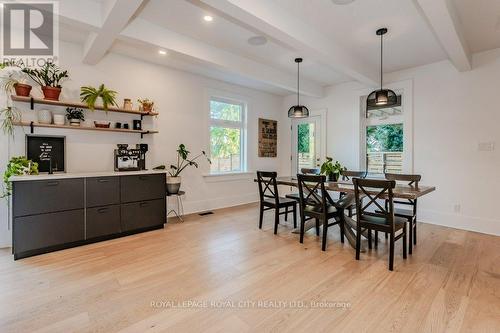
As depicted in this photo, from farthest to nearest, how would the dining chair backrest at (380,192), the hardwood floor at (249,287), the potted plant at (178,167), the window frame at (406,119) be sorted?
the window frame at (406,119) → the potted plant at (178,167) → the dining chair backrest at (380,192) → the hardwood floor at (249,287)

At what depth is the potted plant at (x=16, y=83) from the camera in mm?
3057

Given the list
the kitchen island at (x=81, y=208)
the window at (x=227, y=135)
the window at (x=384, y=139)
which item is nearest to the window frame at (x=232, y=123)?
the window at (x=227, y=135)

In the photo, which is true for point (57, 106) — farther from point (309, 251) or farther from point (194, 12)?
point (309, 251)

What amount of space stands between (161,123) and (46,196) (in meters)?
2.05

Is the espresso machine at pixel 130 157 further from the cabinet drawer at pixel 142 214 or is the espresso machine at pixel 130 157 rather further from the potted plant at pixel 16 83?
the potted plant at pixel 16 83

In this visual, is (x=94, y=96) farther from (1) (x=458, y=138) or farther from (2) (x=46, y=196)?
(1) (x=458, y=138)

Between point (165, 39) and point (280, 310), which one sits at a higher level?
point (165, 39)

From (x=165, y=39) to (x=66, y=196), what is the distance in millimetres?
2234

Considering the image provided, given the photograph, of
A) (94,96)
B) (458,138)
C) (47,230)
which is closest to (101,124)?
(94,96)

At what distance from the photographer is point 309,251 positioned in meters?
3.03

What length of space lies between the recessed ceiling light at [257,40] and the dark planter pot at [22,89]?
2832 millimetres

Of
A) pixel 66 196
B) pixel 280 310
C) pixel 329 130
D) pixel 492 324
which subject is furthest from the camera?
pixel 329 130

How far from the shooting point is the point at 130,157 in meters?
3.91

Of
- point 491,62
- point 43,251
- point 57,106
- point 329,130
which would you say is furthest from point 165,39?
point 491,62
